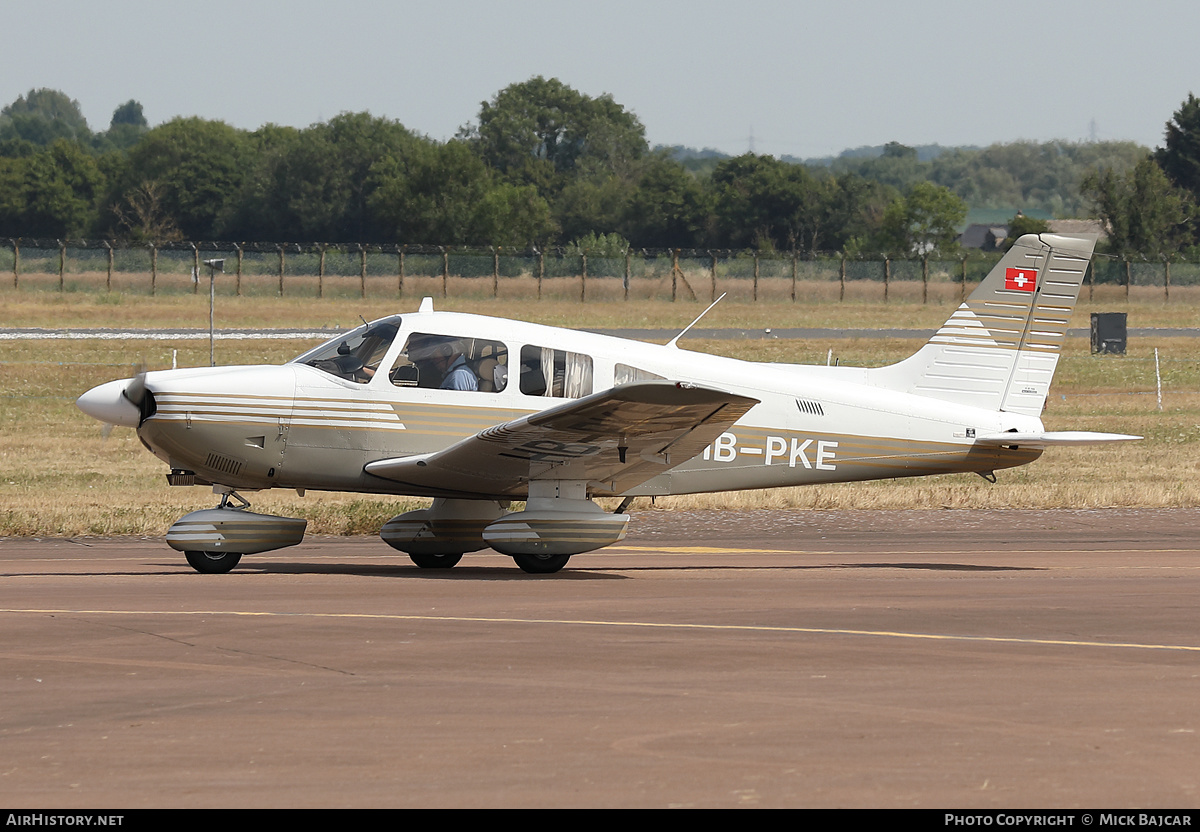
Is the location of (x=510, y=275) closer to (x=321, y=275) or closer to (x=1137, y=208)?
(x=321, y=275)

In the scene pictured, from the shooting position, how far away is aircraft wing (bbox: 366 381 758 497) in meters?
11.8

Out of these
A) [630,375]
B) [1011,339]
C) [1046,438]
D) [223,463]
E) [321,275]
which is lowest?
[223,463]

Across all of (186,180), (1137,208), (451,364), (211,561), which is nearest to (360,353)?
(451,364)

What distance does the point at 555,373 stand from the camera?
13.6 meters

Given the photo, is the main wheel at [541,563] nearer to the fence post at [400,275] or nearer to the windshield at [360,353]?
the windshield at [360,353]

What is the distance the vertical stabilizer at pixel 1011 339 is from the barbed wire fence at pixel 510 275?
149 ft

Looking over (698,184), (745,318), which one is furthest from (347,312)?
(698,184)

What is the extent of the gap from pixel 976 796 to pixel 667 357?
8379 mm

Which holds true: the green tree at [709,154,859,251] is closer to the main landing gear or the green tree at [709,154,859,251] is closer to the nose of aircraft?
the main landing gear

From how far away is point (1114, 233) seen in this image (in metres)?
86.9

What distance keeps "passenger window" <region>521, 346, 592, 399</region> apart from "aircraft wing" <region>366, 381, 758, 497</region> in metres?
0.82

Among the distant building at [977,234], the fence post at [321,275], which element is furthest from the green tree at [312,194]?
the distant building at [977,234]

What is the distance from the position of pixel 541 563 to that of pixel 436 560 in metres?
1.35

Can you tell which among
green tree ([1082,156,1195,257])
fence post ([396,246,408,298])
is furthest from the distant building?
fence post ([396,246,408,298])
